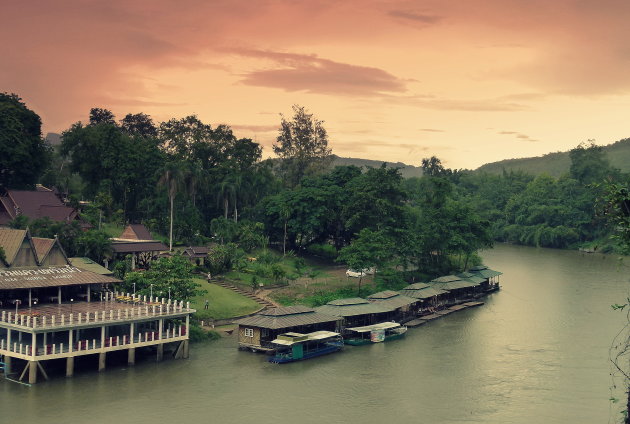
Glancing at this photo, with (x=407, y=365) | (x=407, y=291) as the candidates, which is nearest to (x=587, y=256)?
(x=407, y=291)

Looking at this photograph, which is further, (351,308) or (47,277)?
(351,308)

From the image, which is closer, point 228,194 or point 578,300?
point 578,300

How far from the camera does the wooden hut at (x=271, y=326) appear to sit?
192 feet

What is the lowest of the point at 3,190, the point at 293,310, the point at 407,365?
the point at 407,365

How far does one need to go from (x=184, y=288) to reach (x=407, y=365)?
20843 millimetres

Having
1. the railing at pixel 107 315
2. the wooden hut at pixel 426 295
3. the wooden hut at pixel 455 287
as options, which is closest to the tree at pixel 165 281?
the railing at pixel 107 315

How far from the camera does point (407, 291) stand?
77.9m

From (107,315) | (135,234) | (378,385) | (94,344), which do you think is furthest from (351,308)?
(135,234)

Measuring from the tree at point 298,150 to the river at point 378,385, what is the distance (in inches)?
2642

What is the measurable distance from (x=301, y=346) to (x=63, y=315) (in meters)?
19.3

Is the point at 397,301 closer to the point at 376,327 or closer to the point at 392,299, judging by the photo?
the point at 392,299

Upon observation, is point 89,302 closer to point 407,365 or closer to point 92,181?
point 407,365

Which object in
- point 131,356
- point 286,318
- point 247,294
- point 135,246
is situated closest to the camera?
point 131,356

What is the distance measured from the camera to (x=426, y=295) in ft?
254
